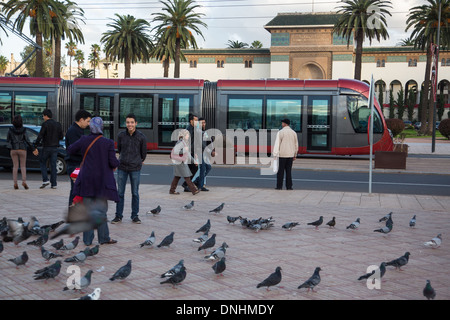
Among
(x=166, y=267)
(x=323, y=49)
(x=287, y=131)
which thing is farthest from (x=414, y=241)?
(x=323, y=49)

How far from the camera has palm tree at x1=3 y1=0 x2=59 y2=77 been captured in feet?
127

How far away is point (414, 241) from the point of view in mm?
7812

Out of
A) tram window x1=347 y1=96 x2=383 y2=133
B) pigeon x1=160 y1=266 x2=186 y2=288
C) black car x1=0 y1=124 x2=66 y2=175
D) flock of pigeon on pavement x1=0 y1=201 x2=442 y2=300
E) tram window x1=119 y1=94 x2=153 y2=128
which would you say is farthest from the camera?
tram window x1=119 y1=94 x2=153 y2=128

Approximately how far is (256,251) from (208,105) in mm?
16481

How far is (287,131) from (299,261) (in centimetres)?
715

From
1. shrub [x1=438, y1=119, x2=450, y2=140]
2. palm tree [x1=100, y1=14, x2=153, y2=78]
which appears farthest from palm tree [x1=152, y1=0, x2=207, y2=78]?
shrub [x1=438, y1=119, x2=450, y2=140]

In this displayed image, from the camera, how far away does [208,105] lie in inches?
911

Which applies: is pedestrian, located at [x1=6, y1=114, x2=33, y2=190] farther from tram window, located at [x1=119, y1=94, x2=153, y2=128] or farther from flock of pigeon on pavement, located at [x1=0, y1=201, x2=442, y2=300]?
tram window, located at [x1=119, y1=94, x2=153, y2=128]

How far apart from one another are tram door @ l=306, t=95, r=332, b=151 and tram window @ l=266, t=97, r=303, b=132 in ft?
1.54

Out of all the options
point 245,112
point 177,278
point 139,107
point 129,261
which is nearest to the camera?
point 177,278

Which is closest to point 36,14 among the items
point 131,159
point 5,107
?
point 5,107

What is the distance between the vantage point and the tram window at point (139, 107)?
2328cm

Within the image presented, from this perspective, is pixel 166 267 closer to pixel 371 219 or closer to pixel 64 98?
pixel 371 219

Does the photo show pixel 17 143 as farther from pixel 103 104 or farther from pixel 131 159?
pixel 103 104
